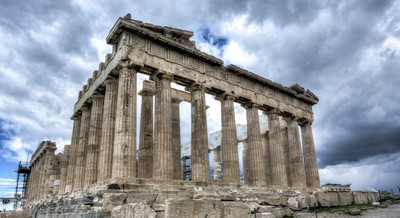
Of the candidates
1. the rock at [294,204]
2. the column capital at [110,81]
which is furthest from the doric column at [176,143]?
the rock at [294,204]

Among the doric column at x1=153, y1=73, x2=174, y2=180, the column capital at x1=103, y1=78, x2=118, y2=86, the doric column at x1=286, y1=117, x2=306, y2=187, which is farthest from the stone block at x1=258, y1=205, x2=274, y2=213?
the doric column at x1=286, y1=117, x2=306, y2=187

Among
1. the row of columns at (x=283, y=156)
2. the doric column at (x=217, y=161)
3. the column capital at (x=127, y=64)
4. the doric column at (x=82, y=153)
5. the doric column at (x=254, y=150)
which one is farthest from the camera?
the doric column at (x=217, y=161)

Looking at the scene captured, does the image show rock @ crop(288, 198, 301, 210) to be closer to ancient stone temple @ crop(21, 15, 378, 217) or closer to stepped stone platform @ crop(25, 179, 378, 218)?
stepped stone platform @ crop(25, 179, 378, 218)

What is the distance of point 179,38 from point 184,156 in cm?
1922

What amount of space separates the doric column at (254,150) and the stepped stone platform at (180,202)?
147 cm

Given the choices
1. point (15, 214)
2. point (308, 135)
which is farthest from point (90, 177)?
point (308, 135)

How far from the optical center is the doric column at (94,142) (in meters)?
20.5

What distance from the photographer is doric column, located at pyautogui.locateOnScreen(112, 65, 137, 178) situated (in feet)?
54.2

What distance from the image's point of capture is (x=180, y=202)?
8.12 meters

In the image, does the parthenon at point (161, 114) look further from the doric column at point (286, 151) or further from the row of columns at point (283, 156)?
the doric column at point (286, 151)

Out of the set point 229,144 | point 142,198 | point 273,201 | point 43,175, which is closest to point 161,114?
point 229,144

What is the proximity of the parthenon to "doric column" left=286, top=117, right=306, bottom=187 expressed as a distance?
0.31ft

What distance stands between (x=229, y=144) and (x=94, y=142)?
32.3 feet

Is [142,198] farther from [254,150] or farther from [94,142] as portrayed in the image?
[254,150]
